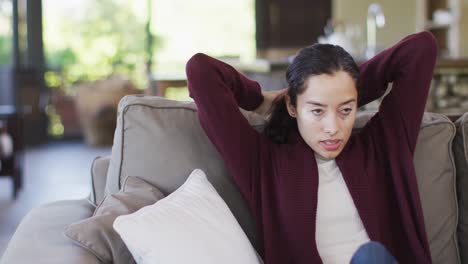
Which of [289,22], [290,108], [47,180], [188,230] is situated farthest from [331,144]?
[289,22]

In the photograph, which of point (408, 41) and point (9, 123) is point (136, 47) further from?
point (408, 41)

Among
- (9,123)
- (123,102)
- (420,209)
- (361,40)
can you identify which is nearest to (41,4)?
(9,123)

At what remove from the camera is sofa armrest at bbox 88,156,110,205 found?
6.41 feet

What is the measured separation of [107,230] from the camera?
5.08 feet

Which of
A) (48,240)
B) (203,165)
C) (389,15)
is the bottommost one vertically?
(48,240)

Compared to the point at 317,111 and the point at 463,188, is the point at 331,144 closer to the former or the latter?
the point at 317,111

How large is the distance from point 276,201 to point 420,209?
35cm

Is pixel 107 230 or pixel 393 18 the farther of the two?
pixel 393 18

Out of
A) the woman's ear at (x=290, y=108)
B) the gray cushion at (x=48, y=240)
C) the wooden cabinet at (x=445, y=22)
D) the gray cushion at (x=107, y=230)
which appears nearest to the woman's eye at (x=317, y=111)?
the woman's ear at (x=290, y=108)

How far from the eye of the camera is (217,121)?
5.57 feet

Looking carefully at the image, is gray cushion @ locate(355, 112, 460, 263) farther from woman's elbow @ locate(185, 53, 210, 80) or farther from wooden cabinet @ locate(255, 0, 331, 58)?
wooden cabinet @ locate(255, 0, 331, 58)

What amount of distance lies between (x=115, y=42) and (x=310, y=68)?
6.28 meters

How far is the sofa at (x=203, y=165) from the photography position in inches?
70.5

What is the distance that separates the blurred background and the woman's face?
4896 mm
